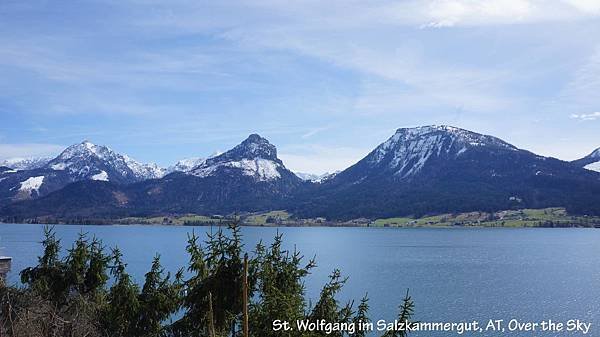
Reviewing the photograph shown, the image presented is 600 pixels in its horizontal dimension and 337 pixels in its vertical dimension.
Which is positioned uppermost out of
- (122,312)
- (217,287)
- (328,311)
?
(217,287)

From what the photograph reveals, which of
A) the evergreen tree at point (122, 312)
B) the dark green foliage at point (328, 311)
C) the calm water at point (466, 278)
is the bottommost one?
the calm water at point (466, 278)

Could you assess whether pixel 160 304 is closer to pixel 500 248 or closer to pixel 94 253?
pixel 94 253

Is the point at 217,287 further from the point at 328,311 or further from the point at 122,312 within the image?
the point at 122,312

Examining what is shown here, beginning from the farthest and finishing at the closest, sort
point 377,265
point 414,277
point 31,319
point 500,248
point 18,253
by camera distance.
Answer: point 500,248, point 18,253, point 377,265, point 414,277, point 31,319

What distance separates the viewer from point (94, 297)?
87.2 feet

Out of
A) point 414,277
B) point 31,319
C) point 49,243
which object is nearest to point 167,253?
point 414,277

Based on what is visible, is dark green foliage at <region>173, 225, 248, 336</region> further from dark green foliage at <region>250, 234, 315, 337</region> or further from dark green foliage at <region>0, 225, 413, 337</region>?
dark green foliage at <region>250, 234, 315, 337</region>

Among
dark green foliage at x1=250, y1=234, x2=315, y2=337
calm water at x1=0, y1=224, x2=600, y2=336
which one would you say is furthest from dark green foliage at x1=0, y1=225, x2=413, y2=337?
calm water at x1=0, y1=224, x2=600, y2=336

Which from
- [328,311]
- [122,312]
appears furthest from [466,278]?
[328,311]

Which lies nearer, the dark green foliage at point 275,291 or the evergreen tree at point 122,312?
the dark green foliage at point 275,291

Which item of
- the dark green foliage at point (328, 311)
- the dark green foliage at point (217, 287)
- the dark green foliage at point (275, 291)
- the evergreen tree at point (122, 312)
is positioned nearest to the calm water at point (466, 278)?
the evergreen tree at point (122, 312)

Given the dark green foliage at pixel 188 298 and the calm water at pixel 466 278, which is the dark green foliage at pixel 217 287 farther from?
the calm water at pixel 466 278

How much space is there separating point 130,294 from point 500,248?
493 ft

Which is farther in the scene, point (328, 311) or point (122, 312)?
point (122, 312)
